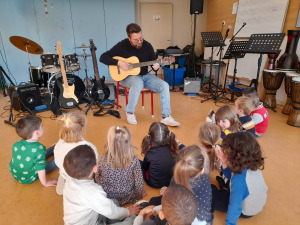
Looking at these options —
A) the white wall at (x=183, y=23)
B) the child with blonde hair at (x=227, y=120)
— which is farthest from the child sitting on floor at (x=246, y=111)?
the white wall at (x=183, y=23)

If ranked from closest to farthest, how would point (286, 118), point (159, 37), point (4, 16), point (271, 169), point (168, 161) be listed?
point (168, 161) < point (271, 169) < point (286, 118) < point (4, 16) < point (159, 37)

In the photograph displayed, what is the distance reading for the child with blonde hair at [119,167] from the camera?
1.29 m

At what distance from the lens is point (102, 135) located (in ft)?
8.32

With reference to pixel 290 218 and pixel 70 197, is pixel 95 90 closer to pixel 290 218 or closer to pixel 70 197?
pixel 70 197

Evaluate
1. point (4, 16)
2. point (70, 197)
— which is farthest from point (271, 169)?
point (4, 16)

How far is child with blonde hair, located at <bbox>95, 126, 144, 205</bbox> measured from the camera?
129 centimetres

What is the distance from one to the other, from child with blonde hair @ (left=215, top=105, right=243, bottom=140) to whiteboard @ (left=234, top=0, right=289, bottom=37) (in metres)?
2.53

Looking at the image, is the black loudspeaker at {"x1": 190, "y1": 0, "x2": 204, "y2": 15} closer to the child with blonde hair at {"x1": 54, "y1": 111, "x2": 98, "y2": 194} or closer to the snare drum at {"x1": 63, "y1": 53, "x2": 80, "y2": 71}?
the snare drum at {"x1": 63, "y1": 53, "x2": 80, "y2": 71}

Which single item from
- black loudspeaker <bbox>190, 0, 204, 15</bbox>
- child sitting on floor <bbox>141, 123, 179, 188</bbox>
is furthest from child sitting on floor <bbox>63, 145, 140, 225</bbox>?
black loudspeaker <bbox>190, 0, 204, 15</bbox>

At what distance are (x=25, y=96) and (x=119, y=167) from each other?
287 cm

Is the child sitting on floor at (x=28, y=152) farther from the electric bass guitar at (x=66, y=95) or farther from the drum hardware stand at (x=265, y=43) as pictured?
the drum hardware stand at (x=265, y=43)

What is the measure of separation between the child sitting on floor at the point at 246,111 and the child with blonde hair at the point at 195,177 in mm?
1175

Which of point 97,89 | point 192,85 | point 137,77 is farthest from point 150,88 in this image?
point 192,85

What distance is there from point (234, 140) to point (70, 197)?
3.19ft
